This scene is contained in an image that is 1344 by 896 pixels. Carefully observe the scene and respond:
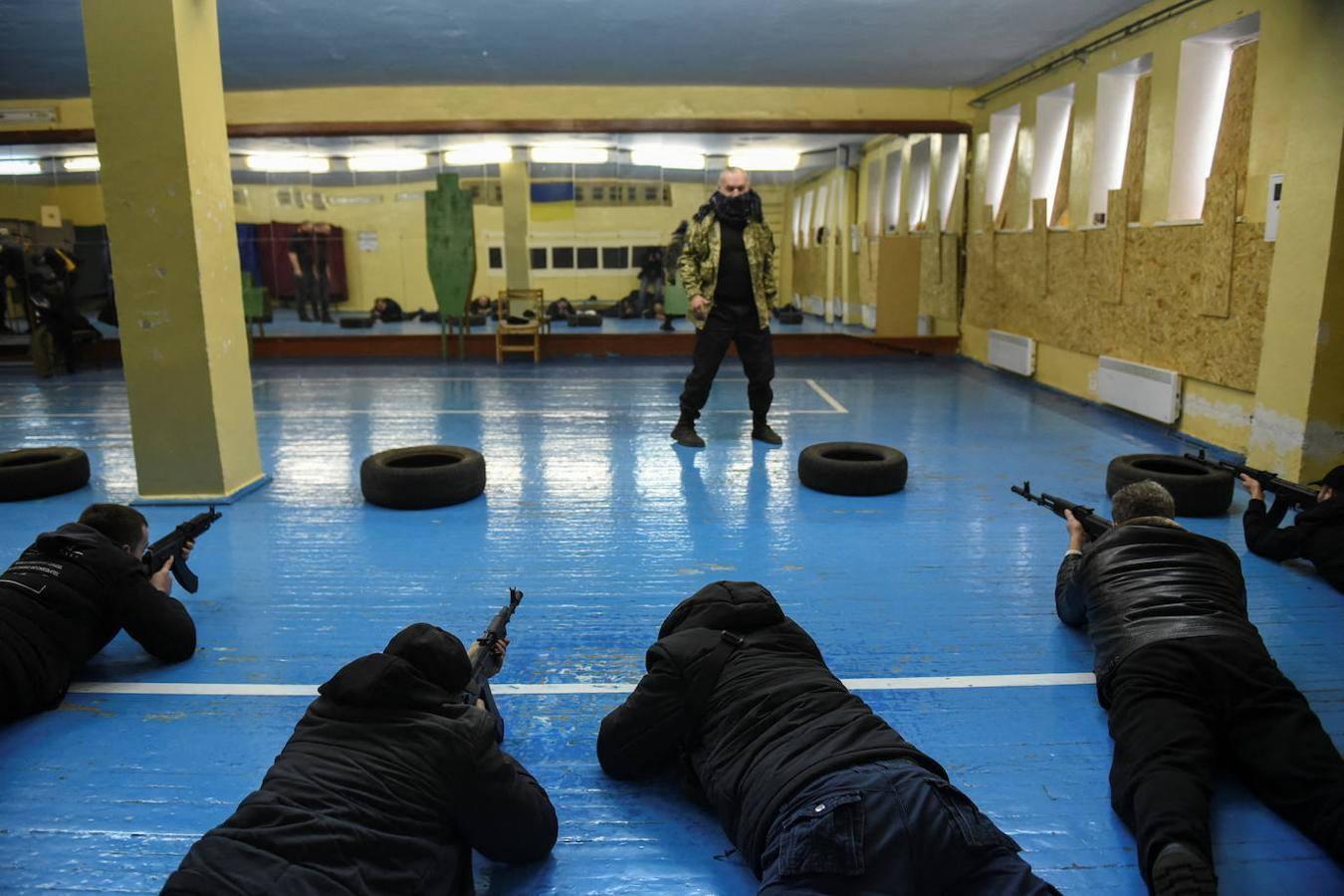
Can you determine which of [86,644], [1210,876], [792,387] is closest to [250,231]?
[792,387]

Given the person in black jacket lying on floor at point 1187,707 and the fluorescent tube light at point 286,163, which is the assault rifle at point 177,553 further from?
the fluorescent tube light at point 286,163

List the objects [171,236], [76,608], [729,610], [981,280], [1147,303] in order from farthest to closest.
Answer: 1. [981,280]
2. [1147,303]
3. [171,236]
4. [76,608]
5. [729,610]

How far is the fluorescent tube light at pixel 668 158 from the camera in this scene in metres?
11.7

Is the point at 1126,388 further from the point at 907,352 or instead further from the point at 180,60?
the point at 180,60

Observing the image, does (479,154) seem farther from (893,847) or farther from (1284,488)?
(893,847)

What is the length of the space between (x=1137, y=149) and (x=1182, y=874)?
7114 millimetres

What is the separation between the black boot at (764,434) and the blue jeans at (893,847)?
490cm

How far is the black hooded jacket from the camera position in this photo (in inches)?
150

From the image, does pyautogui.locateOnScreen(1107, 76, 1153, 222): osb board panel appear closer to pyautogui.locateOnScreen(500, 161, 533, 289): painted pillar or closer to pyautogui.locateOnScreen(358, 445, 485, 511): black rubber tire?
pyautogui.locateOnScreen(358, 445, 485, 511): black rubber tire

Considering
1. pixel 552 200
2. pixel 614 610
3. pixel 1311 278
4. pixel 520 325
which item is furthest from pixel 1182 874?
pixel 552 200

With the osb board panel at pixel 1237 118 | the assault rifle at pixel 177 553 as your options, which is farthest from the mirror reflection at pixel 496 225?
the assault rifle at pixel 177 553

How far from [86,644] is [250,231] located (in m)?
9.93

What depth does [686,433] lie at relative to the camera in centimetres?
667

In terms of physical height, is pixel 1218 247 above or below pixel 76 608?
above
